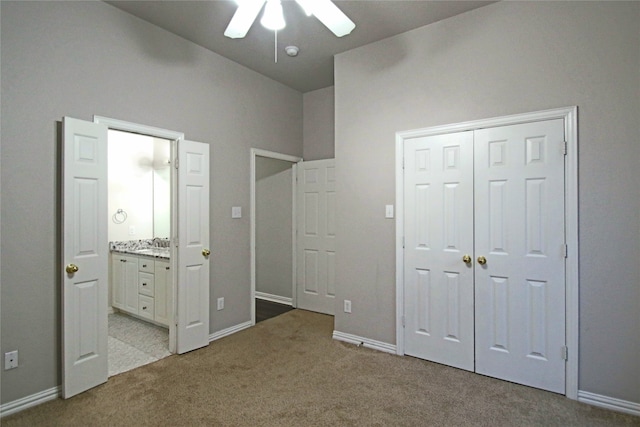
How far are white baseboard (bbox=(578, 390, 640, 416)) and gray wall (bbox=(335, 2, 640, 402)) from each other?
0.11ft

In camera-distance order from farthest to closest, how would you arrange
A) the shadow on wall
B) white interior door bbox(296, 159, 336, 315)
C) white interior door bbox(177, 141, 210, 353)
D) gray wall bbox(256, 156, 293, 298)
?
gray wall bbox(256, 156, 293, 298), white interior door bbox(296, 159, 336, 315), white interior door bbox(177, 141, 210, 353), the shadow on wall

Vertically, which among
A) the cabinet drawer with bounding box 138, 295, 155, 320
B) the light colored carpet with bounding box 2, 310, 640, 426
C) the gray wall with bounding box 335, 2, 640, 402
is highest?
the gray wall with bounding box 335, 2, 640, 402

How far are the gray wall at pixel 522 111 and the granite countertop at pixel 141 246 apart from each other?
2.44m

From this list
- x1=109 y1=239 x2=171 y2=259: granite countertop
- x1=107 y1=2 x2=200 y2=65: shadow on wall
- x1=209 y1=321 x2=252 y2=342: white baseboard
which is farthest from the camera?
x1=109 y1=239 x2=171 y2=259: granite countertop

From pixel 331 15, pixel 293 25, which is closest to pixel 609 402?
pixel 331 15

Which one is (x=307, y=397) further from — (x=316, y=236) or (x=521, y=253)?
(x=316, y=236)

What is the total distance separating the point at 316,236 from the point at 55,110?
2991mm

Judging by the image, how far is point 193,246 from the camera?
10.5 ft

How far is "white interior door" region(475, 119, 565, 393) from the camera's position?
243cm

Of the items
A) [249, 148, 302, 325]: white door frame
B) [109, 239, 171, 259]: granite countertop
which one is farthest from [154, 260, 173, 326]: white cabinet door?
[249, 148, 302, 325]: white door frame

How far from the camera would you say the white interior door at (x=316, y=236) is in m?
4.40

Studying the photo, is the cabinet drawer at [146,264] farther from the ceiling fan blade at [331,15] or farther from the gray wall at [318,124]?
the ceiling fan blade at [331,15]

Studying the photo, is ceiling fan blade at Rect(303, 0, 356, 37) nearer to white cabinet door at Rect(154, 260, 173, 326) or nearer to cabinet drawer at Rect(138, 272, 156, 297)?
white cabinet door at Rect(154, 260, 173, 326)

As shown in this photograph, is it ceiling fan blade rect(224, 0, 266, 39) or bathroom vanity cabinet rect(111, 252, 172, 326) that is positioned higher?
ceiling fan blade rect(224, 0, 266, 39)
